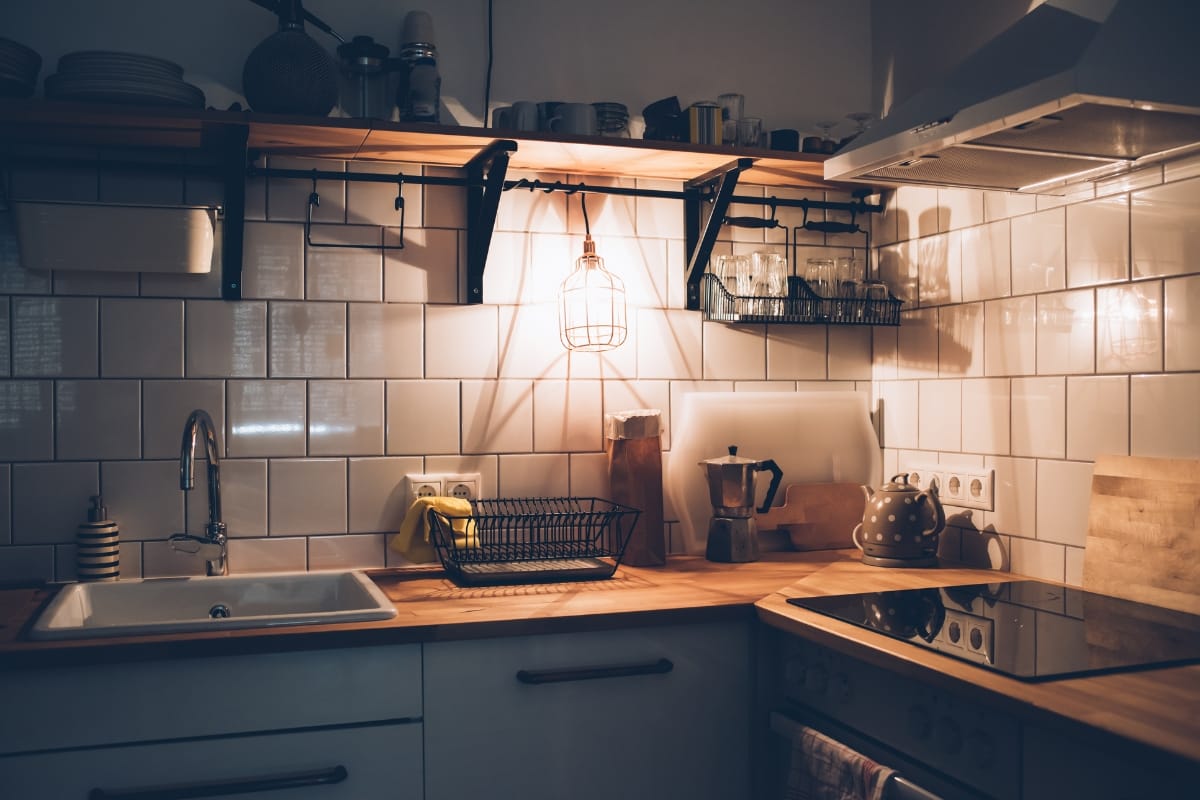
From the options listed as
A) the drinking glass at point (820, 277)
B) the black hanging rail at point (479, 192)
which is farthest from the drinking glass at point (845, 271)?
the black hanging rail at point (479, 192)

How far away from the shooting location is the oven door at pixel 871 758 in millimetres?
1385

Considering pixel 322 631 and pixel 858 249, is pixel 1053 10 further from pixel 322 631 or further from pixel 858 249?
pixel 322 631

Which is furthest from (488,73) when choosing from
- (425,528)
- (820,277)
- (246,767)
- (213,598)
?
(246,767)

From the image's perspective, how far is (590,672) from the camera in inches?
66.6

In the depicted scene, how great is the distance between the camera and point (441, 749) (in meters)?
1.63

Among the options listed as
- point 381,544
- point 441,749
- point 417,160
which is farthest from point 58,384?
point 441,749

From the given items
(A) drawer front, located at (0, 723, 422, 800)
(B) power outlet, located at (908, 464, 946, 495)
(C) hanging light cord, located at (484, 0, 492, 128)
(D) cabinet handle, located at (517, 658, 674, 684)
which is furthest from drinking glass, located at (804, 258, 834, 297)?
(A) drawer front, located at (0, 723, 422, 800)

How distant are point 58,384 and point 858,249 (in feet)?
5.97

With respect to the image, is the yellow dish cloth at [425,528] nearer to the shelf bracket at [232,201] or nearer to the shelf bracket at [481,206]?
the shelf bracket at [481,206]

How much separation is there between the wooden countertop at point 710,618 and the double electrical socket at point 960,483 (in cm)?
16

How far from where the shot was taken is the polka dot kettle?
2121mm

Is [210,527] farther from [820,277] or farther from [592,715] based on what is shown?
[820,277]

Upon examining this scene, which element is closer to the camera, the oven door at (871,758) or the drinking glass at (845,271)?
the oven door at (871,758)

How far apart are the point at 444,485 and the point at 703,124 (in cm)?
95
